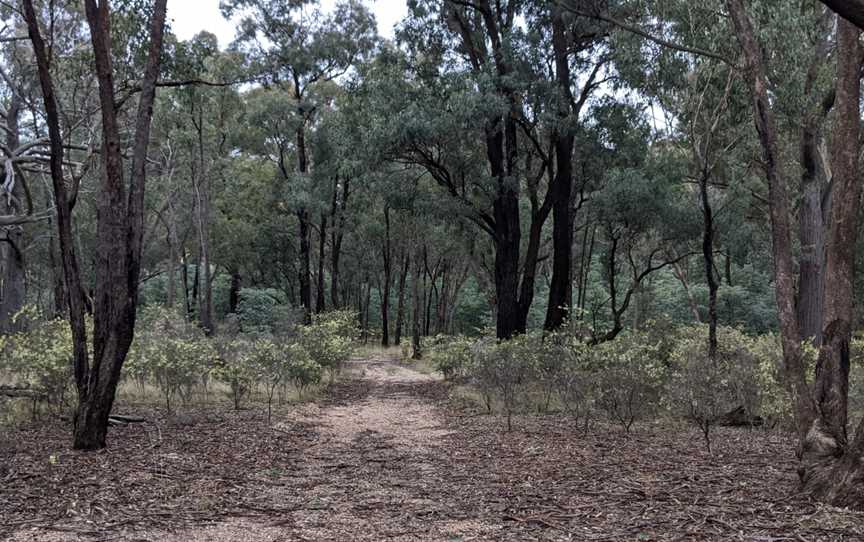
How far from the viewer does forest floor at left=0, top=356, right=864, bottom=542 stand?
171 inches

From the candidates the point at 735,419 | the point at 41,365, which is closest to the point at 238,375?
the point at 41,365

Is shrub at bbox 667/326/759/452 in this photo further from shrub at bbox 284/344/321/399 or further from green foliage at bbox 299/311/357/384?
green foliage at bbox 299/311/357/384

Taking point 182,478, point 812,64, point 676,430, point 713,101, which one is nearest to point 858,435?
point 676,430

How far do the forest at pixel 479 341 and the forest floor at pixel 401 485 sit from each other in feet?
0.14

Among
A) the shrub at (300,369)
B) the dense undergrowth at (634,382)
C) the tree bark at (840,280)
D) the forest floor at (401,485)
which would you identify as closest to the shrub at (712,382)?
the dense undergrowth at (634,382)

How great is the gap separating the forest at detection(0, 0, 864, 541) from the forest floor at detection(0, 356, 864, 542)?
0.04m

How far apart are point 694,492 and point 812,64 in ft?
35.5

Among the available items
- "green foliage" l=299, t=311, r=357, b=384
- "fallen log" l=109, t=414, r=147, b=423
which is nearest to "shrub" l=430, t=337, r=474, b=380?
"green foliage" l=299, t=311, r=357, b=384

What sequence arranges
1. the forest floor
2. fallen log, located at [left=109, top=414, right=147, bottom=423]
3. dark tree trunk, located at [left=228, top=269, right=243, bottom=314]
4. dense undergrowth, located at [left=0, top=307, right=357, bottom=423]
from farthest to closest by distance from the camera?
dark tree trunk, located at [left=228, top=269, right=243, bottom=314] → fallen log, located at [left=109, top=414, right=147, bottom=423] → dense undergrowth, located at [left=0, top=307, right=357, bottom=423] → the forest floor

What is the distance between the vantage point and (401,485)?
19.8ft

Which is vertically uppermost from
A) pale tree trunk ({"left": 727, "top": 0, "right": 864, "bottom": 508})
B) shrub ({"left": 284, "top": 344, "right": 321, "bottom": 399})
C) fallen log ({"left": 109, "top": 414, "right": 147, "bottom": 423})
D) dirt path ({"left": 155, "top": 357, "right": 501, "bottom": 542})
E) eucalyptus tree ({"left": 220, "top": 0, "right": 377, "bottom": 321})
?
eucalyptus tree ({"left": 220, "top": 0, "right": 377, "bottom": 321})

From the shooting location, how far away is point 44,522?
434 cm

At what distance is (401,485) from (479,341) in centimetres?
812

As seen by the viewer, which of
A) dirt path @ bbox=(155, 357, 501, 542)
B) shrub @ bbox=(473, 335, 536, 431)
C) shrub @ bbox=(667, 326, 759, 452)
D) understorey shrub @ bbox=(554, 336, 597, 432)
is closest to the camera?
dirt path @ bbox=(155, 357, 501, 542)
